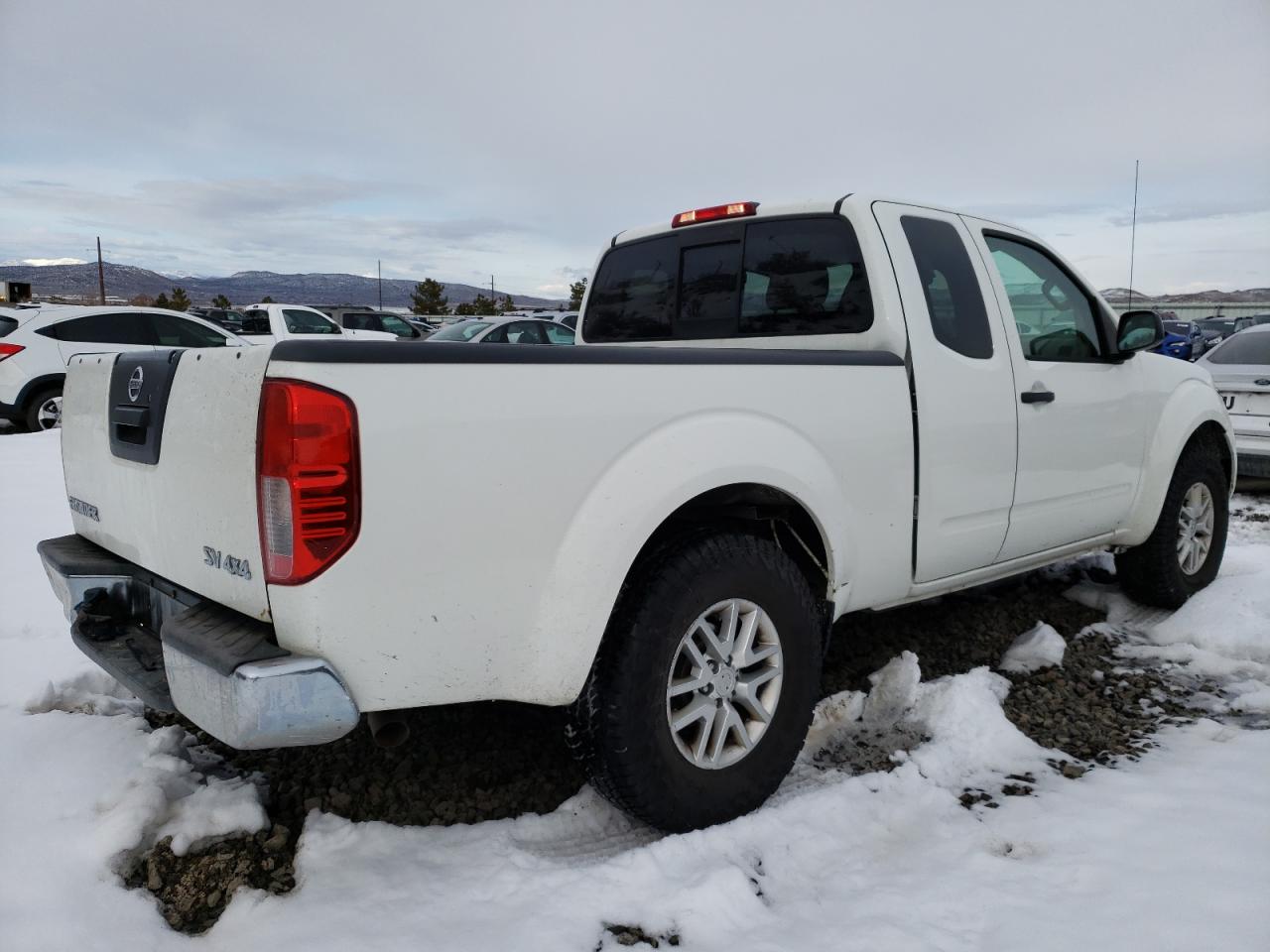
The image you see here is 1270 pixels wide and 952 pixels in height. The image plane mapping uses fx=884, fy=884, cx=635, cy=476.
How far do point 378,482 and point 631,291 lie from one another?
96.7 inches

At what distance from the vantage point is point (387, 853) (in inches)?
96.0

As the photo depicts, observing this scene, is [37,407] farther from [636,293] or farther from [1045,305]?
[1045,305]

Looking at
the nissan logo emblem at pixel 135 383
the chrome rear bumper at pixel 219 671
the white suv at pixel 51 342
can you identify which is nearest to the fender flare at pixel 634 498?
the chrome rear bumper at pixel 219 671

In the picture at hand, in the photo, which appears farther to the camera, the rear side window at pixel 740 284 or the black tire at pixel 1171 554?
the black tire at pixel 1171 554

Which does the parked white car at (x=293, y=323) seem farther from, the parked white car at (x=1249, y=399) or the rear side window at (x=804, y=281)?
the rear side window at (x=804, y=281)

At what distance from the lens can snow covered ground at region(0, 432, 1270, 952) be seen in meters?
2.11

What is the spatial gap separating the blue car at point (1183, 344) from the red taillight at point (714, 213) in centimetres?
190

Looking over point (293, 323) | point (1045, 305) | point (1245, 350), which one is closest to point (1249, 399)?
point (1245, 350)

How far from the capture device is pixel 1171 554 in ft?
14.9

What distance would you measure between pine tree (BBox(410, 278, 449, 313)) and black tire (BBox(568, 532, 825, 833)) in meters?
62.8

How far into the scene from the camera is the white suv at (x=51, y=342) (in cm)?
1058

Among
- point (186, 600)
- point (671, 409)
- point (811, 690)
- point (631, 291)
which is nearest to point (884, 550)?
point (811, 690)

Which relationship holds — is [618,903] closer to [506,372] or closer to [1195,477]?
[506,372]

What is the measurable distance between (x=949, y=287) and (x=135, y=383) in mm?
2845
